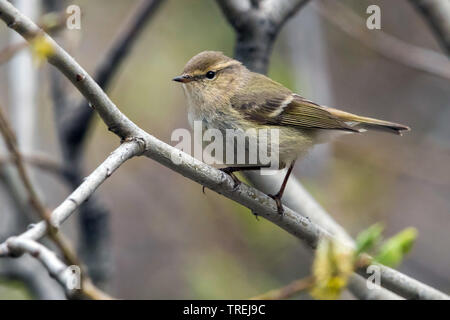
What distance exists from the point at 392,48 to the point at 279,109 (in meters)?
1.57

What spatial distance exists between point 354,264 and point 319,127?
1593mm

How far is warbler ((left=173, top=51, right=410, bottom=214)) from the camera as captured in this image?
3047mm

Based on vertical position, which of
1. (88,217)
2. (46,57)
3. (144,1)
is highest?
(144,1)

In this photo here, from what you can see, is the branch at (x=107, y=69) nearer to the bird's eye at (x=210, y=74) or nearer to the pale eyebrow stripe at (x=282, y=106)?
the bird's eye at (x=210, y=74)

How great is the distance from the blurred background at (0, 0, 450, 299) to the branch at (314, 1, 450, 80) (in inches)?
10.6

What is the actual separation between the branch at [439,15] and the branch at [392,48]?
2.34 feet

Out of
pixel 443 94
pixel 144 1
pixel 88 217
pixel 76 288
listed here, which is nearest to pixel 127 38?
pixel 144 1

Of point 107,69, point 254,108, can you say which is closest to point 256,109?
point 254,108

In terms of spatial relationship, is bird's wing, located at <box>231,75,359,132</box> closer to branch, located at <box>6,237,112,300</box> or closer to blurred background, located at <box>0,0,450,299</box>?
blurred background, located at <box>0,0,450,299</box>

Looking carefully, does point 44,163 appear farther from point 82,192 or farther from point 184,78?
point 82,192
